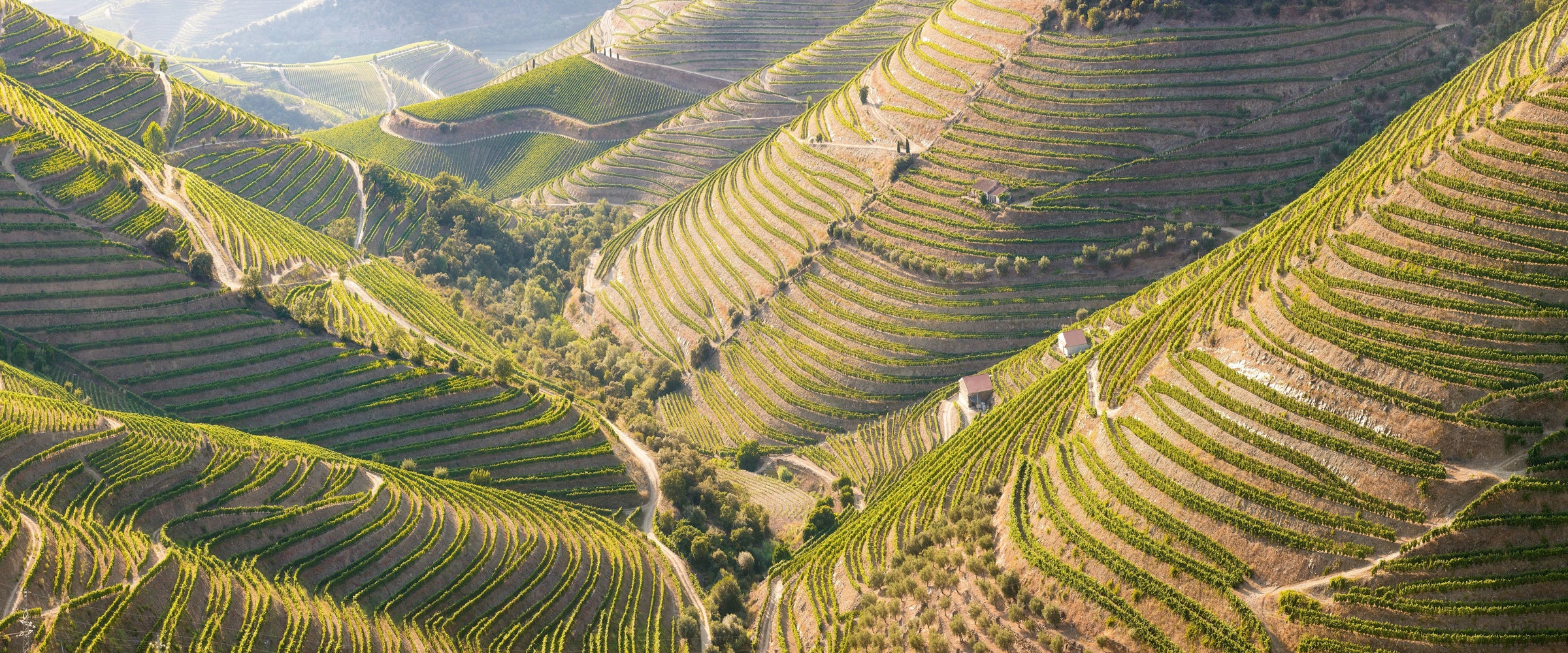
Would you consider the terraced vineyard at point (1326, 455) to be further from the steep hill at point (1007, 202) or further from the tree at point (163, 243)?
the tree at point (163, 243)

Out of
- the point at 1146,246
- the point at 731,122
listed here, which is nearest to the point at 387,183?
the point at 731,122

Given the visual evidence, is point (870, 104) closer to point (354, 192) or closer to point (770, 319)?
point (770, 319)

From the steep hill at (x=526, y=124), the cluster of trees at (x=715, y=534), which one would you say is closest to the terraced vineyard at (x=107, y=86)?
the steep hill at (x=526, y=124)

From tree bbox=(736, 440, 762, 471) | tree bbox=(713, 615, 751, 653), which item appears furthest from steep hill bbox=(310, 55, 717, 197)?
tree bbox=(713, 615, 751, 653)

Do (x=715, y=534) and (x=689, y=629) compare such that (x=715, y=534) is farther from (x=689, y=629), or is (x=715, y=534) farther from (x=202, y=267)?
(x=202, y=267)

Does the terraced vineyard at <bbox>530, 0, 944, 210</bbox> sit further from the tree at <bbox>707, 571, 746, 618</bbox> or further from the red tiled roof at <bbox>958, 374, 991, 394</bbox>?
the tree at <bbox>707, 571, 746, 618</bbox>

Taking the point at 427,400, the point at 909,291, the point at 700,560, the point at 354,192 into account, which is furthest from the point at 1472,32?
the point at 354,192
